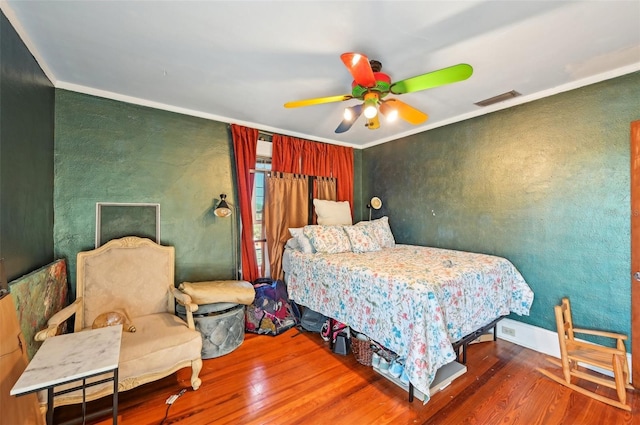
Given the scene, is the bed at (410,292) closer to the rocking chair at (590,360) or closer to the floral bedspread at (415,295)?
the floral bedspread at (415,295)

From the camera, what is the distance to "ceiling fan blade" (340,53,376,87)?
1422 mm

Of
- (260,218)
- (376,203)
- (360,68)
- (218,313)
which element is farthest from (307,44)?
(376,203)

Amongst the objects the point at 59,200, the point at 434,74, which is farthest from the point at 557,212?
the point at 59,200

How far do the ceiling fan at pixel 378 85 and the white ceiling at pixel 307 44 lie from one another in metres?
0.23

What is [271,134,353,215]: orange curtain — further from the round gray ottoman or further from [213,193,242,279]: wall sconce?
the round gray ottoman

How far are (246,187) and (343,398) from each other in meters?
2.26

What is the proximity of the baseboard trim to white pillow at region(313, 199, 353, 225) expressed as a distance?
2096 mm

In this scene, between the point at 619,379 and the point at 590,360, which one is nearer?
the point at 619,379

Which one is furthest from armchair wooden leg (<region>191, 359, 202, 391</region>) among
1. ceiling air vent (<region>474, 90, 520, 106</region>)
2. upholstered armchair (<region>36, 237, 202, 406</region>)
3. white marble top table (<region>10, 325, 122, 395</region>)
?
ceiling air vent (<region>474, 90, 520, 106</region>)

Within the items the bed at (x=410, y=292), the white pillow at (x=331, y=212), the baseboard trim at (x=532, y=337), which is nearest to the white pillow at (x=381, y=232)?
the bed at (x=410, y=292)

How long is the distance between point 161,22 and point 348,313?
2.37 m

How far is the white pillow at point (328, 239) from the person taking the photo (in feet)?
9.46

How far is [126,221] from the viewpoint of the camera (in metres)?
2.46

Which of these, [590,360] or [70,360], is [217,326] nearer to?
[70,360]
